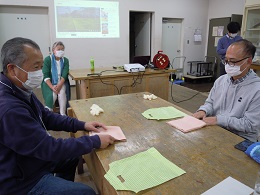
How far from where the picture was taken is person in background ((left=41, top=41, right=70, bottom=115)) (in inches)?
121

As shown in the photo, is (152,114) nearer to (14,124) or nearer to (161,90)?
(14,124)

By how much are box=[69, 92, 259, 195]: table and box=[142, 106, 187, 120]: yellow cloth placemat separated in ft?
0.23

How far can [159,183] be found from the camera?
2.79 ft

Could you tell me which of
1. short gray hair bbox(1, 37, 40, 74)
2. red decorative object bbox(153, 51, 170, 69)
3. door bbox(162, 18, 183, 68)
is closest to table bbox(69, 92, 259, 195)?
short gray hair bbox(1, 37, 40, 74)

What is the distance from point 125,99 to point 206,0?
5.95 metres

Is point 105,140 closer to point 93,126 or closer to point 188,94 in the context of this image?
point 93,126

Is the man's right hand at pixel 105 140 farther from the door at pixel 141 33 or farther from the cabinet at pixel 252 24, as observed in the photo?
the door at pixel 141 33

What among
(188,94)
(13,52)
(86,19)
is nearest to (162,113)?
(13,52)

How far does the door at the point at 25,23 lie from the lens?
15.3 feet

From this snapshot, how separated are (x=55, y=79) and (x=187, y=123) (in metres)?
2.33

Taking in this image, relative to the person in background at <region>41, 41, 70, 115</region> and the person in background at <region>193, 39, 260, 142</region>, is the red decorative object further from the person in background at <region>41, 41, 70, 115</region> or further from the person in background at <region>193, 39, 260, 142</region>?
the person in background at <region>193, 39, 260, 142</region>

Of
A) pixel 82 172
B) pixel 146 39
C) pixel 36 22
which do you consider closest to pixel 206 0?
pixel 146 39

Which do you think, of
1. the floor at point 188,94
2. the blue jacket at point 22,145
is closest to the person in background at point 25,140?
the blue jacket at point 22,145

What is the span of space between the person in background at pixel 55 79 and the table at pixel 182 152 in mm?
1608
